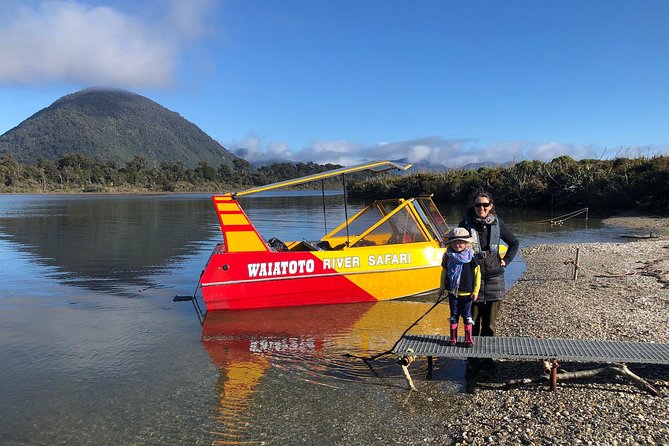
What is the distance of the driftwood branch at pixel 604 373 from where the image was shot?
17.0 ft

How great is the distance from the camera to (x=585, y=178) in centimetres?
4259

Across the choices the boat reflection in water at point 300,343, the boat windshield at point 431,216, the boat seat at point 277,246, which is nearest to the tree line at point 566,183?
the boat windshield at point 431,216

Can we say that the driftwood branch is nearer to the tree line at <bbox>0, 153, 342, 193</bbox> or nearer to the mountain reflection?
the mountain reflection

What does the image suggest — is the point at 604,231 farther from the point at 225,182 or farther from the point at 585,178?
the point at 225,182

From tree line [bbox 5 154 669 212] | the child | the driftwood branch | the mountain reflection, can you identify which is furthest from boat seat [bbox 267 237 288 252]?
the driftwood branch

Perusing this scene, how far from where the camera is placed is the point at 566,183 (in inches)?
1762

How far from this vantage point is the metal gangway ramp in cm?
530

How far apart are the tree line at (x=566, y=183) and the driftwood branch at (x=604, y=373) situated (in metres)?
33.7

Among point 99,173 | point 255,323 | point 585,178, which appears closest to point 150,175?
point 99,173

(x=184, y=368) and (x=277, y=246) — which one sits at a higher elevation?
(x=277, y=246)

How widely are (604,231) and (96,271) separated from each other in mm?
24467

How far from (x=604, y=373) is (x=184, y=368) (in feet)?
18.3

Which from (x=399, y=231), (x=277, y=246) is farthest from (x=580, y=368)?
(x=277, y=246)

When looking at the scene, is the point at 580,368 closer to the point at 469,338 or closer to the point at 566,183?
the point at 469,338
